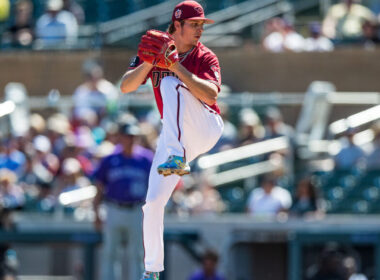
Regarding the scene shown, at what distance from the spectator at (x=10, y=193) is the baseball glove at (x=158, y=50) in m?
5.47

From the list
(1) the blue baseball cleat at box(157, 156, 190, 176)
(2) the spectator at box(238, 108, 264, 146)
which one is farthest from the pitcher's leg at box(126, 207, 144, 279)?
(1) the blue baseball cleat at box(157, 156, 190, 176)

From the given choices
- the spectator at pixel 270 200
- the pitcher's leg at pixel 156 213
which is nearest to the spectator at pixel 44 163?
the spectator at pixel 270 200

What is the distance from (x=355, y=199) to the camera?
1170 centimetres

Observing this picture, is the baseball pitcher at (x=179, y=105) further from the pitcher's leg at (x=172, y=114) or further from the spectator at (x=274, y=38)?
the spectator at (x=274, y=38)

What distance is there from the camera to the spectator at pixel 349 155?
41.0 feet

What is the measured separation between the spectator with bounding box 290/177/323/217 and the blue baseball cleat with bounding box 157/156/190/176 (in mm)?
4877

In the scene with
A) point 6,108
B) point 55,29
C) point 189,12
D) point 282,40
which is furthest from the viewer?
point 55,29

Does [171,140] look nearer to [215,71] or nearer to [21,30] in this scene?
[215,71]

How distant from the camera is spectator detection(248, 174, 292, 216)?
38.0 feet

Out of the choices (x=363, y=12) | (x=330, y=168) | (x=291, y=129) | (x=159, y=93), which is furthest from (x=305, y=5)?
(x=159, y=93)

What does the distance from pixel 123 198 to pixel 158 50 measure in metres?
4.03

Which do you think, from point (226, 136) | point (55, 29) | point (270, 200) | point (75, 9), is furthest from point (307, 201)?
point (75, 9)

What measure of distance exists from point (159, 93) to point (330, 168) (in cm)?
608

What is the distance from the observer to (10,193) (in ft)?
38.6
